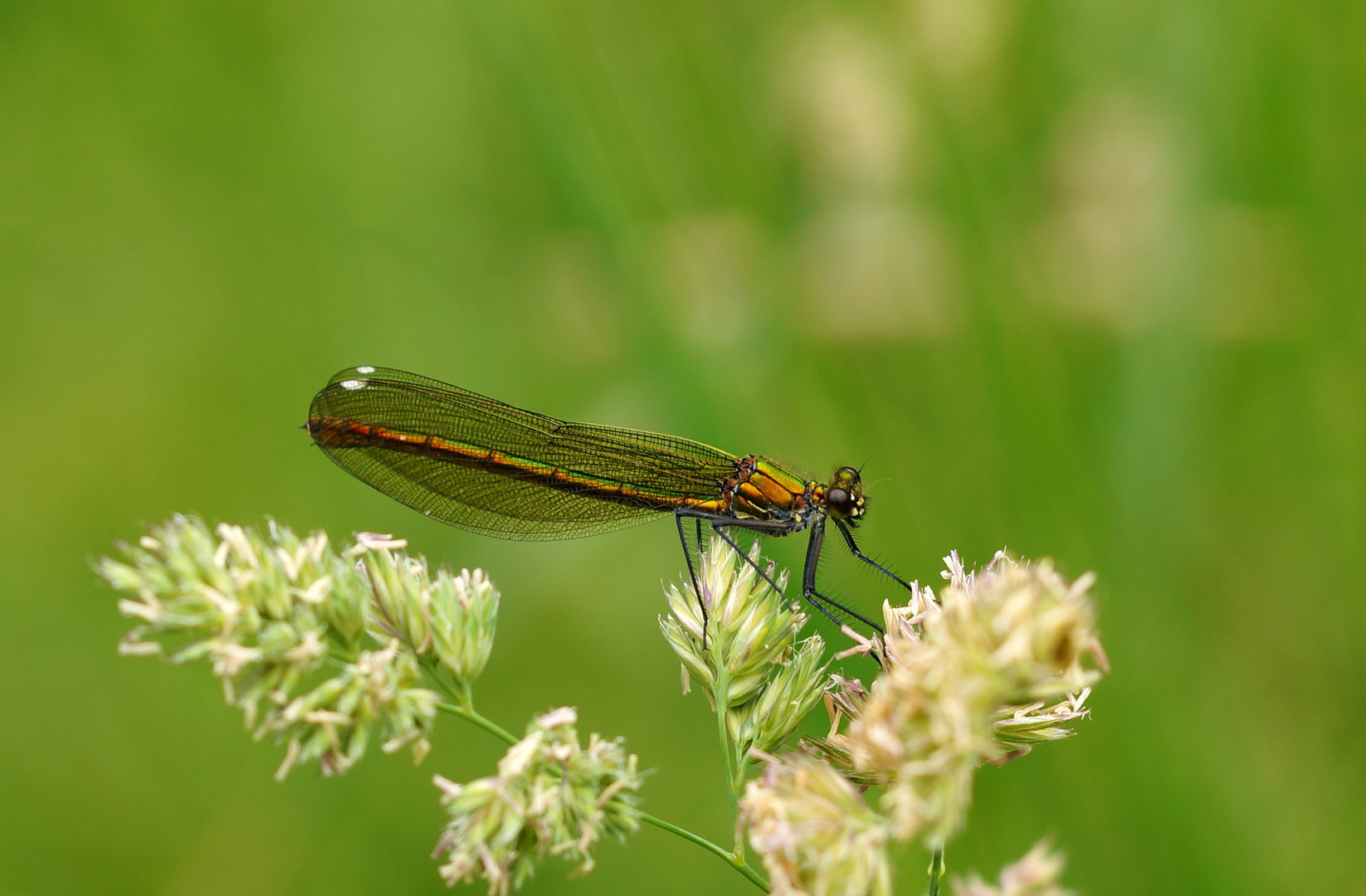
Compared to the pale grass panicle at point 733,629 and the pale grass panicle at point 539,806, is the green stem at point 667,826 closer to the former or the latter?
the pale grass panicle at point 539,806

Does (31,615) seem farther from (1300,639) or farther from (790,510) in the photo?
(1300,639)

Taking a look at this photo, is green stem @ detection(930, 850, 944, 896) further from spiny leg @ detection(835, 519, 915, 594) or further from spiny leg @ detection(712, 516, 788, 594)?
spiny leg @ detection(835, 519, 915, 594)

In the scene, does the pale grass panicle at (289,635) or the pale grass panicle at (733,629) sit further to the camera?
the pale grass panicle at (733,629)

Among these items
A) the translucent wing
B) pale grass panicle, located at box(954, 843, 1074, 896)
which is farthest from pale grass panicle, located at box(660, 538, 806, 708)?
the translucent wing

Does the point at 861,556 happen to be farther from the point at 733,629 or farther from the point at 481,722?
the point at 481,722

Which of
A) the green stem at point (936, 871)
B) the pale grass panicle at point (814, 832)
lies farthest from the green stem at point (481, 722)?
the green stem at point (936, 871)
